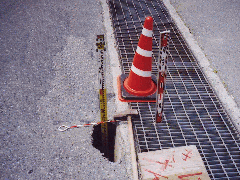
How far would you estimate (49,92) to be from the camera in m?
3.29

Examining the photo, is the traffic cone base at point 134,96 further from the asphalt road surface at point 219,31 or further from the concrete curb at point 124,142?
the asphalt road surface at point 219,31

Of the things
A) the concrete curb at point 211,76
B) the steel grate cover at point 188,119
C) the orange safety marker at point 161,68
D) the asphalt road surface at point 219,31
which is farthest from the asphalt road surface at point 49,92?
the asphalt road surface at point 219,31

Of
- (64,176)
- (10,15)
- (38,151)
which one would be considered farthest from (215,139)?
(10,15)

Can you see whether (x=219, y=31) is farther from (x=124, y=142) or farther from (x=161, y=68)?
(x=124, y=142)

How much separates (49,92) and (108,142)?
111cm

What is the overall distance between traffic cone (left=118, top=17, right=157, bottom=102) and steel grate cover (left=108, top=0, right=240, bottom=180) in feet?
0.44

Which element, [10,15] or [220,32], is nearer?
[220,32]

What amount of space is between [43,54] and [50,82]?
0.73 metres

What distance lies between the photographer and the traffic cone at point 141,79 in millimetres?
2984

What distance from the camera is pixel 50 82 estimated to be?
3434 mm

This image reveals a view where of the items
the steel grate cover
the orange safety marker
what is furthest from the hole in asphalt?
the orange safety marker

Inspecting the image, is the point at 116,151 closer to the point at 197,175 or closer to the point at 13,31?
the point at 197,175

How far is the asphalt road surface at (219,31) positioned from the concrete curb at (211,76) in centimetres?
8

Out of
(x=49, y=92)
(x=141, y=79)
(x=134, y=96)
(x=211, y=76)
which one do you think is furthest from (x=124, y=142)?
(x=211, y=76)
